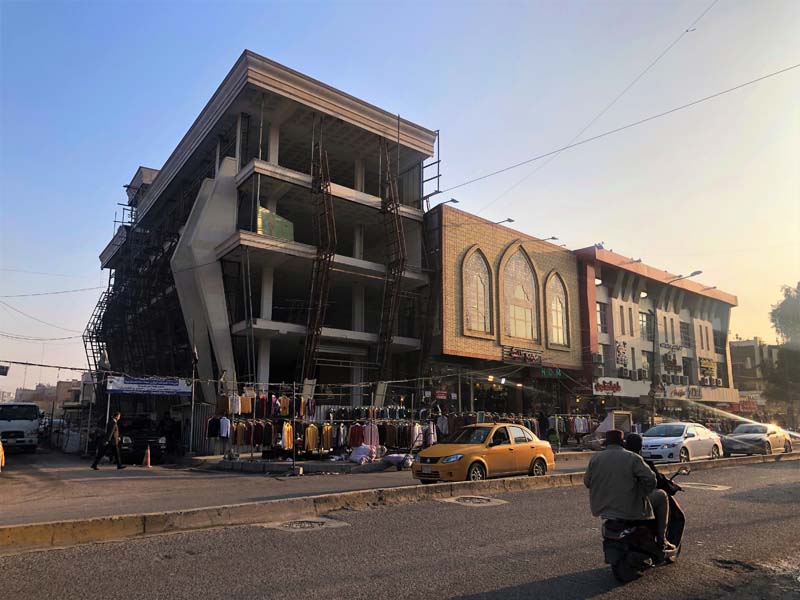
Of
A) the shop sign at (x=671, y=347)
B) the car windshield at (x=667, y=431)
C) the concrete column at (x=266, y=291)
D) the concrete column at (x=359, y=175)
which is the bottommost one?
the car windshield at (x=667, y=431)

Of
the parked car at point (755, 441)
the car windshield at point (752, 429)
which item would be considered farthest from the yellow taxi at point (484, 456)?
the car windshield at point (752, 429)

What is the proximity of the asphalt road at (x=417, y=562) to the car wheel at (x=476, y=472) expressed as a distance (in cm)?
354

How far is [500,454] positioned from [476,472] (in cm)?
90

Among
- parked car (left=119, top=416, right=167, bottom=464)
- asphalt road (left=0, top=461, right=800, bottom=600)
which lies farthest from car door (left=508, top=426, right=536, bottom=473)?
parked car (left=119, top=416, right=167, bottom=464)

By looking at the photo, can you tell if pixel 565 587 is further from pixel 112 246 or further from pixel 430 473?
pixel 112 246

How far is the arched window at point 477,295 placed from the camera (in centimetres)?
3275

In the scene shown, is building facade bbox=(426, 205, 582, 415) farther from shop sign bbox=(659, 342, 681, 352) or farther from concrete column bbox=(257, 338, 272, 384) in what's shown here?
shop sign bbox=(659, 342, 681, 352)

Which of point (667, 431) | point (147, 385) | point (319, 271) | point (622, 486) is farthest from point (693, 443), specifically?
point (147, 385)

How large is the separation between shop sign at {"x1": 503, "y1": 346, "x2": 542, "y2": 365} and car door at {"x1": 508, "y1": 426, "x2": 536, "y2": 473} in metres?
19.3

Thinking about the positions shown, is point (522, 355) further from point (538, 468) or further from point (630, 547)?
point (630, 547)

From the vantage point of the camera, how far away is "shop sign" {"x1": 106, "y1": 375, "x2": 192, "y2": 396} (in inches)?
807

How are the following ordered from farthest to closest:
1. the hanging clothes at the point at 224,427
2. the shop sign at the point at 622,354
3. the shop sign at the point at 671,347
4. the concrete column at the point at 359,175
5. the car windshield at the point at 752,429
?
the shop sign at the point at 671,347 → the shop sign at the point at 622,354 → the concrete column at the point at 359,175 → the car windshield at the point at 752,429 → the hanging clothes at the point at 224,427

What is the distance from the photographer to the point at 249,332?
88.7ft

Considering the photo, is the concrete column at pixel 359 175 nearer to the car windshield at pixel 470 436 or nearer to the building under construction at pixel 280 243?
the building under construction at pixel 280 243
